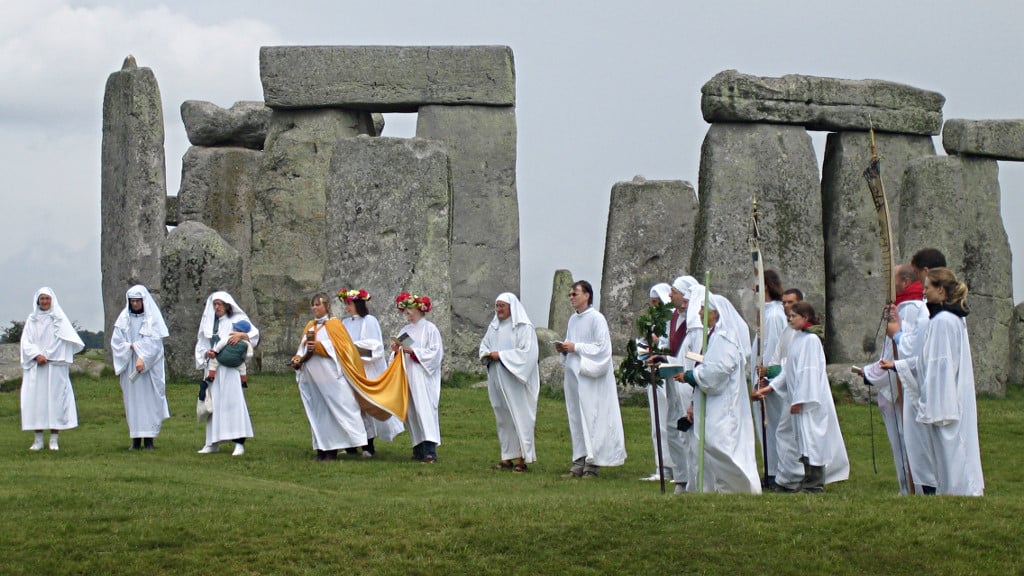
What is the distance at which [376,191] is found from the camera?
86.3 ft

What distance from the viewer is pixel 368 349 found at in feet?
67.4

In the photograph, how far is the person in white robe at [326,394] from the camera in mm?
19859

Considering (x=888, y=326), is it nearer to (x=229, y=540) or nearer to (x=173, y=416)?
(x=229, y=540)

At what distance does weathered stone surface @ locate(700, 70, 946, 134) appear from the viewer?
29.0m

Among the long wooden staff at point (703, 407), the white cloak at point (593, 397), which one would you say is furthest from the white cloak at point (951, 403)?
the white cloak at point (593, 397)

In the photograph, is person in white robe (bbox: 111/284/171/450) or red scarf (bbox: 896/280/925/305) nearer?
red scarf (bbox: 896/280/925/305)

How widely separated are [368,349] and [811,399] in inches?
233

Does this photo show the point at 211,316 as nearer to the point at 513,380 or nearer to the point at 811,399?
the point at 513,380

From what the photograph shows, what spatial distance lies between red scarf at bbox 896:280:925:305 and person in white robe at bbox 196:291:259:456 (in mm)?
7278

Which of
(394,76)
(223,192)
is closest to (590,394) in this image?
(394,76)

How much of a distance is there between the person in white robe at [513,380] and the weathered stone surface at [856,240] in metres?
11.5

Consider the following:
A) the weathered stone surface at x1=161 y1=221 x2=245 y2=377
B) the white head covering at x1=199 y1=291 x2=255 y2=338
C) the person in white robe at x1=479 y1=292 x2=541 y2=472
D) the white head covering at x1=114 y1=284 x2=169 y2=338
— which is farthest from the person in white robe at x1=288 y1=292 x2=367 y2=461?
the weathered stone surface at x1=161 y1=221 x2=245 y2=377

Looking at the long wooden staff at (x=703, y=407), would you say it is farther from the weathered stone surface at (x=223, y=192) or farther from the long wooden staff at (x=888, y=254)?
the weathered stone surface at (x=223, y=192)

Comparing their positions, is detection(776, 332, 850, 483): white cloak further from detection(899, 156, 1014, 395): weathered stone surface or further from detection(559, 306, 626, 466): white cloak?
detection(899, 156, 1014, 395): weathered stone surface
